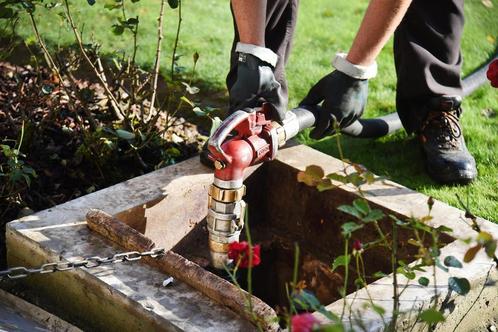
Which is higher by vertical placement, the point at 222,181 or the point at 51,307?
the point at 222,181

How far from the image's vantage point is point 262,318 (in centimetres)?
241

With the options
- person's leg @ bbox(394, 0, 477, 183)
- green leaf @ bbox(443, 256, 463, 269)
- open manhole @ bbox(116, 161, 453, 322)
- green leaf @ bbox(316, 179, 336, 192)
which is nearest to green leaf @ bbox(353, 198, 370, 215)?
green leaf @ bbox(316, 179, 336, 192)

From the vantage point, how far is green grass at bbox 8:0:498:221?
377 centimetres

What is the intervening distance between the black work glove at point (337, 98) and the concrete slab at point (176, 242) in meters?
0.17

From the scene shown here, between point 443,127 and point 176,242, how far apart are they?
4.18 ft

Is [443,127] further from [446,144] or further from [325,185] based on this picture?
[325,185]

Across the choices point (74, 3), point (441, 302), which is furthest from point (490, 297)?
point (74, 3)

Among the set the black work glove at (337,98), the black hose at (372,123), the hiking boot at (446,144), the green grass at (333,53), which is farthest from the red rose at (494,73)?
the hiking boot at (446,144)

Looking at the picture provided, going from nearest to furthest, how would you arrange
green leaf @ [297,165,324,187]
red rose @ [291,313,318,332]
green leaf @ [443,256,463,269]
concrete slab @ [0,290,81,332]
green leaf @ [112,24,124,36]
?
red rose @ [291,313,318,332], green leaf @ [443,256,463,269], green leaf @ [297,165,324,187], concrete slab @ [0,290,81,332], green leaf @ [112,24,124,36]

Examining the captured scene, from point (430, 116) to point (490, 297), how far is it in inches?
45.4

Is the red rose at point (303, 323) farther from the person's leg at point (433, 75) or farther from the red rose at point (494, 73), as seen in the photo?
the person's leg at point (433, 75)

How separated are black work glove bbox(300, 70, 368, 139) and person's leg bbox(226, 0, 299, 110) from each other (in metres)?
0.18

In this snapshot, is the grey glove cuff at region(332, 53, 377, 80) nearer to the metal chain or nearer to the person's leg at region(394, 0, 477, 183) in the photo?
the person's leg at region(394, 0, 477, 183)

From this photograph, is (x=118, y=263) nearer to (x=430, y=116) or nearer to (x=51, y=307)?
(x=51, y=307)
